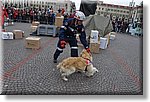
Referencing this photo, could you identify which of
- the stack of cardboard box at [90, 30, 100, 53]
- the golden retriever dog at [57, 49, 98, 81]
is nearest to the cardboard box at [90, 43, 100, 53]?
the stack of cardboard box at [90, 30, 100, 53]

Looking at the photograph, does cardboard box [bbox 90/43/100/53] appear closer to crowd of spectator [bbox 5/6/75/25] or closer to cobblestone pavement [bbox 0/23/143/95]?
cobblestone pavement [bbox 0/23/143/95]

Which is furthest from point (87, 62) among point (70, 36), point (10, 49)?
point (10, 49)

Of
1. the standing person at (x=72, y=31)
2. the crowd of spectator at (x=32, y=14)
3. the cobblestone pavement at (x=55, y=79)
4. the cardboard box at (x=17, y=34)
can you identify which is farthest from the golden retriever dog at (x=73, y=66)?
the crowd of spectator at (x=32, y=14)

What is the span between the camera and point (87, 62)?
4.55 m

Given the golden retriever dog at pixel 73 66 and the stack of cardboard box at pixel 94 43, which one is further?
the stack of cardboard box at pixel 94 43

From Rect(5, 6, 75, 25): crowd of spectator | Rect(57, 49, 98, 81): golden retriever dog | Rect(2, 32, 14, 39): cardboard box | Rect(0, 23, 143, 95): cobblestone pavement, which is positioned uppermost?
Rect(5, 6, 75, 25): crowd of spectator

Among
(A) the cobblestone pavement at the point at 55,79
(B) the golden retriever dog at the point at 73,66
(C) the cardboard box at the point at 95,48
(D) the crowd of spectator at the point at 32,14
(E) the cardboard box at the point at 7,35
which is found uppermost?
(D) the crowd of spectator at the point at 32,14

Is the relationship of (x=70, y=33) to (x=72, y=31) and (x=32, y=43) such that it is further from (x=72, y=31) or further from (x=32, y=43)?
(x=32, y=43)

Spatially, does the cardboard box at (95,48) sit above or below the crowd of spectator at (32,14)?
below

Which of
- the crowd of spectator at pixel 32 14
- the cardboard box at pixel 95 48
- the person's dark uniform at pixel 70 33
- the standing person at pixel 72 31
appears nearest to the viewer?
the standing person at pixel 72 31

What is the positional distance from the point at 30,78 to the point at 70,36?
66.7 inches

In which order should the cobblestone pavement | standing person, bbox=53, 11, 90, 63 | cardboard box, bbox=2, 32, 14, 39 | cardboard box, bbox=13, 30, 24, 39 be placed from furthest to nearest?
cardboard box, bbox=13, 30, 24, 39 < cardboard box, bbox=2, 32, 14, 39 < standing person, bbox=53, 11, 90, 63 < the cobblestone pavement

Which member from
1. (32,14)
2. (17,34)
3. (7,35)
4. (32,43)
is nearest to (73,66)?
(32,43)

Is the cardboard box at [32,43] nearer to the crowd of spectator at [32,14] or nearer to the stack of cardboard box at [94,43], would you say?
the stack of cardboard box at [94,43]
